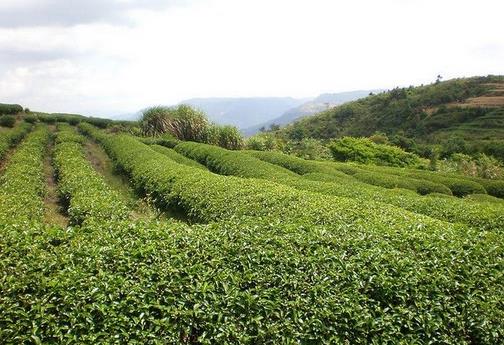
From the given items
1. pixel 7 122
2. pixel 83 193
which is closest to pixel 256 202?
pixel 83 193

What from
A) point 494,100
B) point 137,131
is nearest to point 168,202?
point 137,131

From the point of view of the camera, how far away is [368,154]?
33719 millimetres

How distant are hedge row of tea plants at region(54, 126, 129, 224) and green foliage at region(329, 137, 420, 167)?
21612 mm

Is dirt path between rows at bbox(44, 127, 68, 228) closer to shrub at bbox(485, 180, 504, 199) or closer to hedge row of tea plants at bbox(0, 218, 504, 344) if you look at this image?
hedge row of tea plants at bbox(0, 218, 504, 344)

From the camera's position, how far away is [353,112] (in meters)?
82.6

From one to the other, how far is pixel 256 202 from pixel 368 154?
1005 inches

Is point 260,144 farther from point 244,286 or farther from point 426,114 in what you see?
point 426,114

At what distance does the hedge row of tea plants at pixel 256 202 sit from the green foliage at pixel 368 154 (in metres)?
21.4

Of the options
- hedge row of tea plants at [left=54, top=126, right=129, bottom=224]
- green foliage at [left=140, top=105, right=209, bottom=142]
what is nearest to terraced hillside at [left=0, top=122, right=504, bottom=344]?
hedge row of tea plants at [left=54, top=126, right=129, bottom=224]

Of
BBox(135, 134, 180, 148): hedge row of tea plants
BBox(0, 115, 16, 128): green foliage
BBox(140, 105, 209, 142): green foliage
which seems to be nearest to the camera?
BBox(135, 134, 180, 148): hedge row of tea plants

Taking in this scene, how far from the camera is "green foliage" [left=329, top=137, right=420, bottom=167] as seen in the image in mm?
33719

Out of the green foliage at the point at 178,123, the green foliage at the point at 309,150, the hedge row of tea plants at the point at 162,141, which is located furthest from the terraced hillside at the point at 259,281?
the green foliage at the point at 309,150

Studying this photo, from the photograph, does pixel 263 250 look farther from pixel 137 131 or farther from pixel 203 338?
pixel 137 131

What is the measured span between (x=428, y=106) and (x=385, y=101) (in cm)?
937
